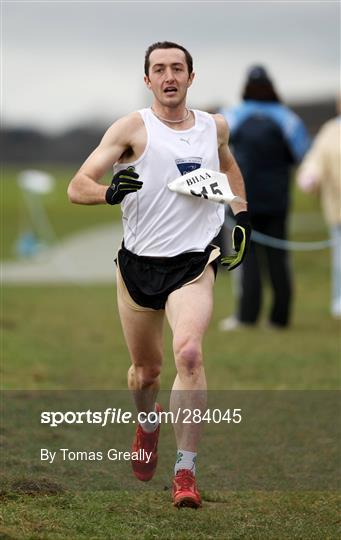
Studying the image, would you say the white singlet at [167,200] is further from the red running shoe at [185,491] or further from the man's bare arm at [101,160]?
the red running shoe at [185,491]

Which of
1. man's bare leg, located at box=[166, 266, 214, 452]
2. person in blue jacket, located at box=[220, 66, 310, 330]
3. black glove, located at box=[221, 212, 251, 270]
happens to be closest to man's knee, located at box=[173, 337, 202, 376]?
man's bare leg, located at box=[166, 266, 214, 452]

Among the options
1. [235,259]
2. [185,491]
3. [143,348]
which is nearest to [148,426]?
[143,348]

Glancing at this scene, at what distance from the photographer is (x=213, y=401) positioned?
407 inches

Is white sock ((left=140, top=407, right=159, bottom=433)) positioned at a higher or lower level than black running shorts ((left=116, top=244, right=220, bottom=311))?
lower

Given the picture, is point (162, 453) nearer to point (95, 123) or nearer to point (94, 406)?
point (94, 406)

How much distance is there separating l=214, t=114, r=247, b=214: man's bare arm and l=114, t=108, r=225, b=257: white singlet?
0.39 feet

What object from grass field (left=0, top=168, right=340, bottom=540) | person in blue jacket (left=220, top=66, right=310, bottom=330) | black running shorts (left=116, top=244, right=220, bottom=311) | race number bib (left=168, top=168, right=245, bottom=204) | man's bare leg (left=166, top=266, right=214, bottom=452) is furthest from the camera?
person in blue jacket (left=220, top=66, right=310, bottom=330)

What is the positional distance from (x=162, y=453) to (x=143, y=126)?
2.48 metres

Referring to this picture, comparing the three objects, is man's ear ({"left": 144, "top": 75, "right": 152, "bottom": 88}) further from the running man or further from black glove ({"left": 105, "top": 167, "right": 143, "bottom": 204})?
black glove ({"left": 105, "top": 167, "right": 143, "bottom": 204})

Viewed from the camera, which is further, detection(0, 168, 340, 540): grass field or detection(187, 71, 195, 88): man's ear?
detection(187, 71, 195, 88): man's ear

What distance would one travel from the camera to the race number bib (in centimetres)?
676

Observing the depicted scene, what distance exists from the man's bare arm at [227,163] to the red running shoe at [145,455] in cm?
137

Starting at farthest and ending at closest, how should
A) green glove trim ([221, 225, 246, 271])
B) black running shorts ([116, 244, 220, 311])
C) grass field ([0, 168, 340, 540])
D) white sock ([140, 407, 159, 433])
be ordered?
white sock ([140, 407, 159, 433]) < green glove trim ([221, 225, 246, 271]) < black running shorts ([116, 244, 220, 311]) < grass field ([0, 168, 340, 540])

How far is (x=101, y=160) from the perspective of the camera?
673 centimetres
